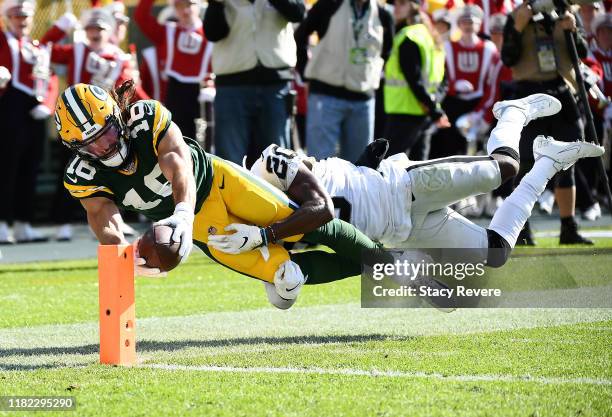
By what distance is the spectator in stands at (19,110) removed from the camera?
11.9 metres

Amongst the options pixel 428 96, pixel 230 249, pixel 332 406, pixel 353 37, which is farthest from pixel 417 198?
pixel 428 96

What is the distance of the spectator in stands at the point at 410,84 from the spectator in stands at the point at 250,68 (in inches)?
66.0

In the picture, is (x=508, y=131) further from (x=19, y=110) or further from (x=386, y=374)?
(x=19, y=110)

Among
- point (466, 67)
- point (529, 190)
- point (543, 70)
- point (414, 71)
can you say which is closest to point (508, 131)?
point (529, 190)

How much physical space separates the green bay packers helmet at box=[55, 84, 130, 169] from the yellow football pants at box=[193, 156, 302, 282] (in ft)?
1.98

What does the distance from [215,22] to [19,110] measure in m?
3.26

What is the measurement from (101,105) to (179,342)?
126 cm

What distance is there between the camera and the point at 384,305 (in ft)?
23.3

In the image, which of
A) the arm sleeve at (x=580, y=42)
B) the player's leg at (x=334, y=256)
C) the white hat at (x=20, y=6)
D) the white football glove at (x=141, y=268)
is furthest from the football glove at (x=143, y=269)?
the white hat at (x=20, y=6)

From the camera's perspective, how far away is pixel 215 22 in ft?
31.3

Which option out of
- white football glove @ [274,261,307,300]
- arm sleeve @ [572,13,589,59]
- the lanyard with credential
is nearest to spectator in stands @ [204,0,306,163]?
the lanyard with credential

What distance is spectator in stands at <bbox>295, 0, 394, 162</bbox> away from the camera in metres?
10.4

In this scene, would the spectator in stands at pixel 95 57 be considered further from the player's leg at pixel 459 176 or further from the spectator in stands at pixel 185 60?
the player's leg at pixel 459 176

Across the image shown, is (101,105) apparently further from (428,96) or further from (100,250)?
(428,96)
